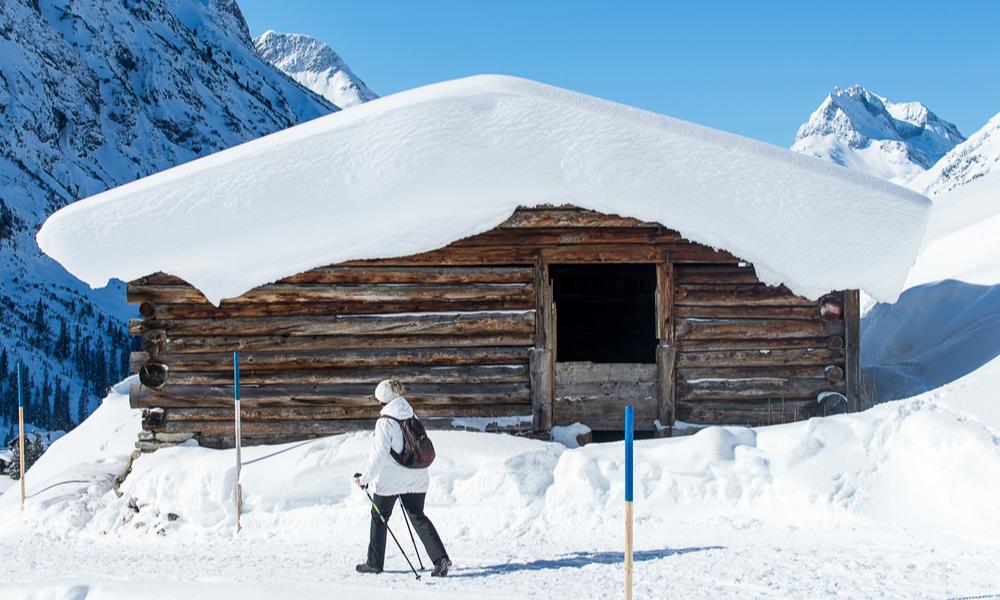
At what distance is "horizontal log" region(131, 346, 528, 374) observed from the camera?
9539mm

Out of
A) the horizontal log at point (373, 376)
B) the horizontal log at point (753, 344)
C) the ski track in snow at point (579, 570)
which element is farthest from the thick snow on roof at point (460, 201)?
the ski track in snow at point (579, 570)

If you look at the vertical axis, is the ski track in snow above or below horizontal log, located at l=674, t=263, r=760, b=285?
below

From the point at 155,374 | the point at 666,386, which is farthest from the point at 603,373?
the point at 155,374

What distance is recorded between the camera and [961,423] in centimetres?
717

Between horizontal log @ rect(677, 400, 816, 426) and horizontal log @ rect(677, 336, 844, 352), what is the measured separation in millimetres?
626

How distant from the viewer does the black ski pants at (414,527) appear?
579cm

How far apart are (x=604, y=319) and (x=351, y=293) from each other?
27.8ft

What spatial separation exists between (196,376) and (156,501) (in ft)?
5.08

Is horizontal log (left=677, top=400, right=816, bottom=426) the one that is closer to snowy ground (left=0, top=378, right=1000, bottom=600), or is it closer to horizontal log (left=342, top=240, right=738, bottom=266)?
snowy ground (left=0, top=378, right=1000, bottom=600)

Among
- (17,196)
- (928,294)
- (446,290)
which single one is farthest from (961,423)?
(17,196)

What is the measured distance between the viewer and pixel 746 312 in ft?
32.2

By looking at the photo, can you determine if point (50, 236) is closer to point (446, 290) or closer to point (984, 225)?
point (446, 290)

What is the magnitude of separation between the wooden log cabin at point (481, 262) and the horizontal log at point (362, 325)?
0.02m

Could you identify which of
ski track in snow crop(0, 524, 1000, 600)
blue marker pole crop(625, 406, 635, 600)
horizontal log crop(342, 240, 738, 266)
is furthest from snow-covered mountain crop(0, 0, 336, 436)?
blue marker pole crop(625, 406, 635, 600)
